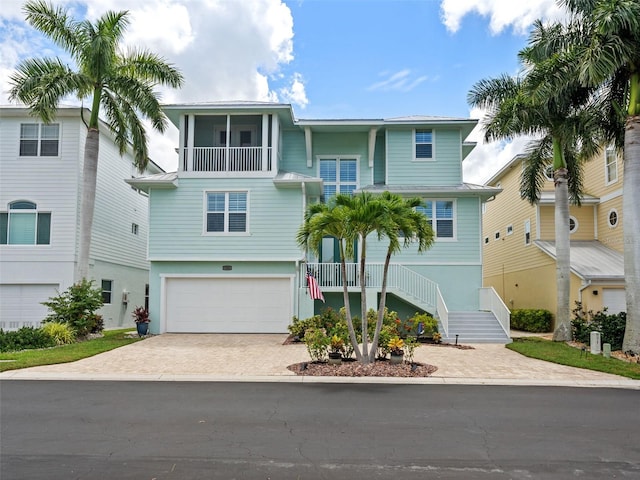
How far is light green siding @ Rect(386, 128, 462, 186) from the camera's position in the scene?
20.5m

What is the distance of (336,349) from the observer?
12008mm

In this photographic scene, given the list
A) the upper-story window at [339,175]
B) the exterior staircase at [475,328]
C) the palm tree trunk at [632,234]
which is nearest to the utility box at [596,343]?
the palm tree trunk at [632,234]

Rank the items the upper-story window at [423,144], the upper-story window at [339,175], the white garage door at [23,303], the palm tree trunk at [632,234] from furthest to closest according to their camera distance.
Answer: the upper-story window at [339,175] → the upper-story window at [423,144] → the white garage door at [23,303] → the palm tree trunk at [632,234]

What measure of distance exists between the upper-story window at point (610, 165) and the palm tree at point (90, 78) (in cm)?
1894

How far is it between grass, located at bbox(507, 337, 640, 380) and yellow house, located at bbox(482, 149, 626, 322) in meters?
4.89

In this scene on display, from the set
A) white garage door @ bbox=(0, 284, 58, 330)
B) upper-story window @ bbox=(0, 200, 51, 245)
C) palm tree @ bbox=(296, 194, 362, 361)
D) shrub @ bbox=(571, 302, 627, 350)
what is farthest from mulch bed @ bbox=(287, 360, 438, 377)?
upper-story window @ bbox=(0, 200, 51, 245)

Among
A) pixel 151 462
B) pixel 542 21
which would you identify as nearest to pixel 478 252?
pixel 542 21

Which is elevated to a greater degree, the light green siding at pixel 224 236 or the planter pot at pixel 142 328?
the light green siding at pixel 224 236

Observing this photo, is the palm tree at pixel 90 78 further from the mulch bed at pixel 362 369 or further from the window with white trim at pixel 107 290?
the mulch bed at pixel 362 369

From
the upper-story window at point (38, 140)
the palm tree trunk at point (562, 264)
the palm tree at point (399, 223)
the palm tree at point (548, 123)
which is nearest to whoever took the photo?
the palm tree at point (399, 223)

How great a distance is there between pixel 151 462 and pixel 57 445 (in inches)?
57.5

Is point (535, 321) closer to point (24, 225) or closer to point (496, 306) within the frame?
point (496, 306)

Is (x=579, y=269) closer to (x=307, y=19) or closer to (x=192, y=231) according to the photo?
(x=307, y=19)

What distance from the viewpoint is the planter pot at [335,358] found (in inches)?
459
